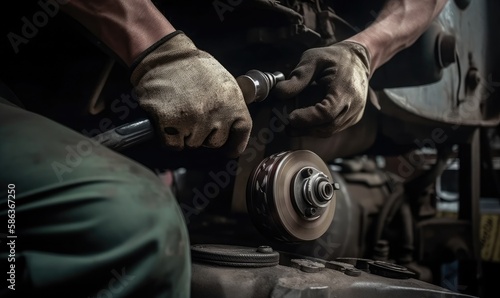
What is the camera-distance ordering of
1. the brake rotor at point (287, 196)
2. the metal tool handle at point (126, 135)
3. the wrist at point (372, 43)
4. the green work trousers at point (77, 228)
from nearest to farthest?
the green work trousers at point (77, 228), the metal tool handle at point (126, 135), the brake rotor at point (287, 196), the wrist at point (372, 43)

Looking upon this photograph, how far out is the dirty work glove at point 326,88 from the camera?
82 centimetres

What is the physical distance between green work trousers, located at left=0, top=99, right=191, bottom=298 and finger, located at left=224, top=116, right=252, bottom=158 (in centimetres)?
24

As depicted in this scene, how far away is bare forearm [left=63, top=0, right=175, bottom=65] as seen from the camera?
69 centimetres

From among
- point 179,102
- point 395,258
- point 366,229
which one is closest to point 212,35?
point 179,102

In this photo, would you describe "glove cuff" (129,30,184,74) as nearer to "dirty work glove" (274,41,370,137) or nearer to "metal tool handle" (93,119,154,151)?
"metal tool handle" (93,119,154,151)

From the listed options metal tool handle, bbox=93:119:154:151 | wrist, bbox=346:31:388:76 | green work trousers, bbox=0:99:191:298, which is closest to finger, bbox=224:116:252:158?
metal tool handle, bbox=93:119:154:151

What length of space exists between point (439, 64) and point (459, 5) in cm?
50

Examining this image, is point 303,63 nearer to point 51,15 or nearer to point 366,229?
point 51,15

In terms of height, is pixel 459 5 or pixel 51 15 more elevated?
pixel 459 5

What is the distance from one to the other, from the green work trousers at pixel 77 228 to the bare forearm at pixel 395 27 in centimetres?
64

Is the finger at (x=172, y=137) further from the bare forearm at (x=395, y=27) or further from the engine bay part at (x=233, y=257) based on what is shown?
the bare forearm at (x=395, y=27)

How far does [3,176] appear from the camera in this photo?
453mm

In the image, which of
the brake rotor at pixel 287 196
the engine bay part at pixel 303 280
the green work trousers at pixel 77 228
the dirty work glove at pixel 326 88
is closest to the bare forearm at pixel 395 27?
the dirty work glove at pixel 326 88

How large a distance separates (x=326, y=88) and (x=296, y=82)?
2.3 inches
